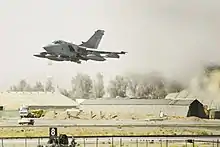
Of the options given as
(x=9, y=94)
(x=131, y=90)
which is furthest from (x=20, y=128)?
(x=131, y=90)

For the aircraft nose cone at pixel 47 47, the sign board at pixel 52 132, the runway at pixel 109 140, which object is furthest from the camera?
the aircraft nose cone at pixel 47 47

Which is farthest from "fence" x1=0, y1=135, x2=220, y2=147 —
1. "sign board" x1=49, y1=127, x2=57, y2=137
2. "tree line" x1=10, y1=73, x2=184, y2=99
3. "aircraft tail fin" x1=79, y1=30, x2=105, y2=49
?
"aircraft tail fin" x1=79, y1=30, x2=105, y2=49

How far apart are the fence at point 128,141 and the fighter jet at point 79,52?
925mm

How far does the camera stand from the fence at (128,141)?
6742mm

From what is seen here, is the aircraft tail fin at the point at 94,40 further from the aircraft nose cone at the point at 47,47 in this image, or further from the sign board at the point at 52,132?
the sign board at the point at 52,132

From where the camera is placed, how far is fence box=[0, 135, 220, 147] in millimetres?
6742

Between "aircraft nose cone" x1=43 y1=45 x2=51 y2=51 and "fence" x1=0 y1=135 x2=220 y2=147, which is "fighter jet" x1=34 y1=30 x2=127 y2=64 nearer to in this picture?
"aircraft nose cone" x1=43 y1=45 x2=51 y2=51

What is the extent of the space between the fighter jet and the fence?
0.92 m

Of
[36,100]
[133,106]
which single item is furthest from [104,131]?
[36,100]

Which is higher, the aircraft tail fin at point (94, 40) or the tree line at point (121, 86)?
the aircraft tail fin at point (94, 40)

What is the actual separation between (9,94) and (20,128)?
1.34 feet

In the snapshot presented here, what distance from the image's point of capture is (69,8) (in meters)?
6.95

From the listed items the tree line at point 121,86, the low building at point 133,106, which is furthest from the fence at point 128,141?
the tree line at point 121,86

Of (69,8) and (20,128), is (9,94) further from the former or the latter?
(69,8)
